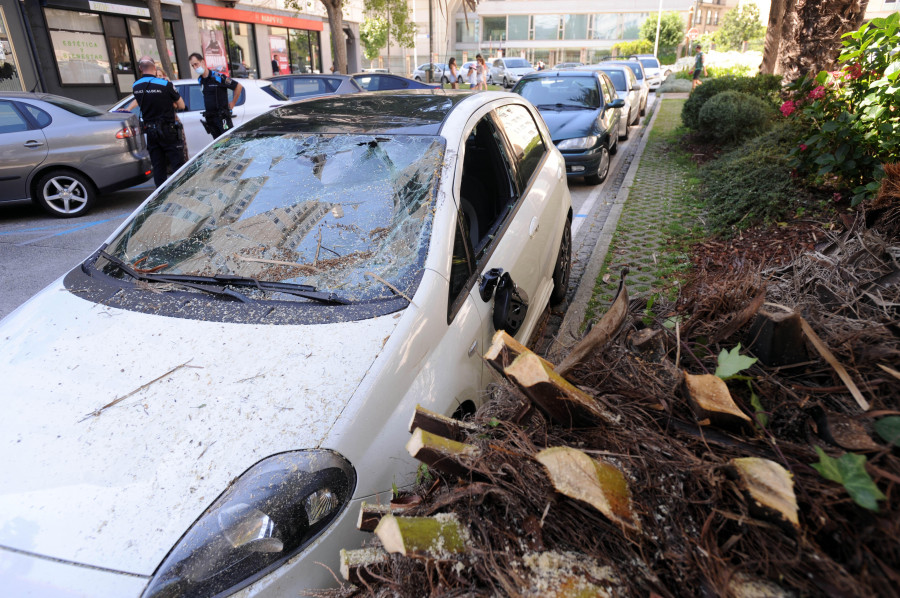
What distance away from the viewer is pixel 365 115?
10.8ft

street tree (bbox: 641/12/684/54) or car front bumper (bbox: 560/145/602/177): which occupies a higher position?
street tree (bbox: 641/12/684/54)

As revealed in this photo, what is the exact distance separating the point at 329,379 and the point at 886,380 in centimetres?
162

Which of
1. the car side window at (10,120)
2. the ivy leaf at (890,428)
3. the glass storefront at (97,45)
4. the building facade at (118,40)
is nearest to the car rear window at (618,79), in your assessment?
the building facade at (118,40)

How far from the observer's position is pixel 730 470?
1268mm

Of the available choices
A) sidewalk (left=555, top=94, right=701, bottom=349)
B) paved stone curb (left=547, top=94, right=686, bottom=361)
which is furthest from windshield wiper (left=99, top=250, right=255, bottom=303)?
sidewalk (left=555, top=94, right=701, bottom=349)

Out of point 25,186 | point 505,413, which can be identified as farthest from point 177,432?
point 25,186

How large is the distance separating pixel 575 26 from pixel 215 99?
6243cm

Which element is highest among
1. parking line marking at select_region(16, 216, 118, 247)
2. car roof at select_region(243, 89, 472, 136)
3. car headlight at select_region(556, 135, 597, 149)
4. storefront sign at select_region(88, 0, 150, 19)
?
storefront sign at select_region(88, 0, 150, 19)

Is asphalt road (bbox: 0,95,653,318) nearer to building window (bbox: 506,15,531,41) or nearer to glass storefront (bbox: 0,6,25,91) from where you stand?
glass storefront (bbox: 0,6,25,91)

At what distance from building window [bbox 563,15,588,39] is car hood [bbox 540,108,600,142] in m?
60.1

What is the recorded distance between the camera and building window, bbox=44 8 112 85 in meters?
16.2

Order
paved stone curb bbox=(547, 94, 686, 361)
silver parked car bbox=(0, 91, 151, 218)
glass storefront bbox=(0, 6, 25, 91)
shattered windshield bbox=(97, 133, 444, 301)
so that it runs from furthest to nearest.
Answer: glass storefront bbox=(0, 6, 25, 91), silver parked car bbox=(0, 91, 151, 218), paved stone curb bbox=(547, 94, 686, 361), shattered windshield bbox=(97, 133, 444, 301)

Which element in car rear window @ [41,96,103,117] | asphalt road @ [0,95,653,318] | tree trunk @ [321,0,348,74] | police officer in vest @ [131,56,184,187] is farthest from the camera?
tree trunk @ [321,0,348,74]

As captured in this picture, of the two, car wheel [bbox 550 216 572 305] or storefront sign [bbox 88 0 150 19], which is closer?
car wheel [bbox 550 216 572 305]
